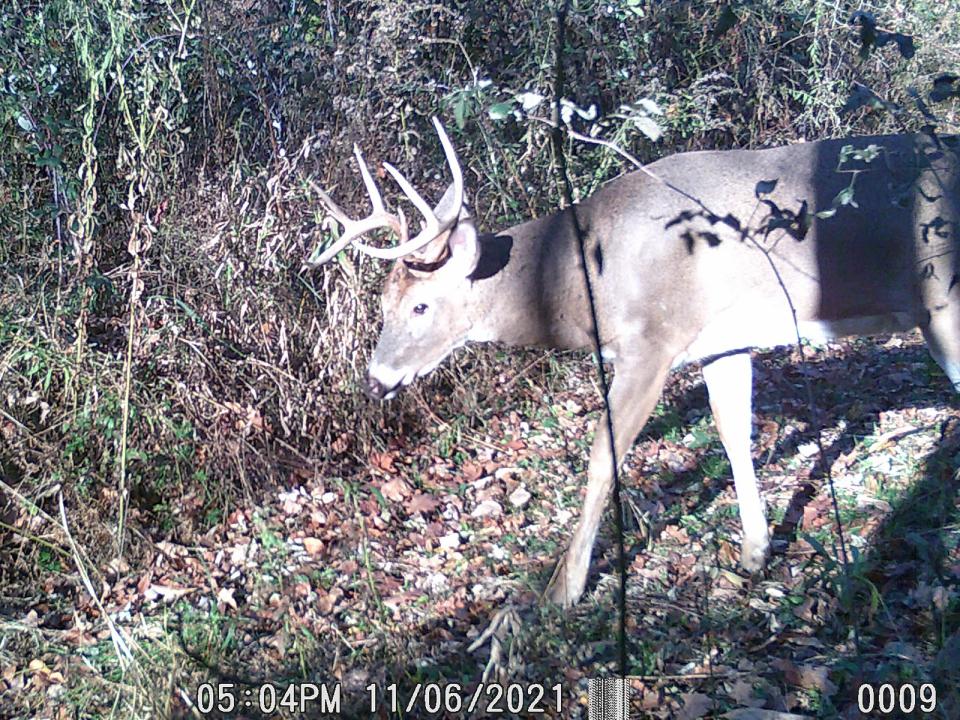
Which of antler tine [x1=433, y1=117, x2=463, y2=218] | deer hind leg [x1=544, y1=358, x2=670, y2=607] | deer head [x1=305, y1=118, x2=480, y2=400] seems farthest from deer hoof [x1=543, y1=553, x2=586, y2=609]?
antler tine [x1=433, y1=117, x2=463, y2=218]

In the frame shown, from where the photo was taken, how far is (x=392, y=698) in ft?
13.4

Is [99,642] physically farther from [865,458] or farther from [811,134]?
[811,134]

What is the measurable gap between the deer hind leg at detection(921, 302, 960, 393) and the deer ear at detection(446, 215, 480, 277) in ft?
7.24

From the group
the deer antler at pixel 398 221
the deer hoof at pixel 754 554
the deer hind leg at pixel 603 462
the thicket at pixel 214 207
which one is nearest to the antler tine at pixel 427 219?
the deer antler at pixel 398 221

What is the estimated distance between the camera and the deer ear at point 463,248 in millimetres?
5145

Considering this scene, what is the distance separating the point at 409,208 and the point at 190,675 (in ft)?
11.0

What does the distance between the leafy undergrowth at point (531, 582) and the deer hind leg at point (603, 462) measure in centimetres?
14

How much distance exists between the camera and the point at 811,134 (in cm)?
837

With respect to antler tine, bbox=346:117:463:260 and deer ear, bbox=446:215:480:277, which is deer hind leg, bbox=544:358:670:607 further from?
antler tine, bbox=346:117:463:260

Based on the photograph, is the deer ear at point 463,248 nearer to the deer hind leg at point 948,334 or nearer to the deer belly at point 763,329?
the deer belly at point 763,329

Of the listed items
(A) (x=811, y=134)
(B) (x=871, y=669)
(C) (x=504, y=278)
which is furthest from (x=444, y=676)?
(A) (x=811, y=134)

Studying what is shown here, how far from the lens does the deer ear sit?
514 centimetres

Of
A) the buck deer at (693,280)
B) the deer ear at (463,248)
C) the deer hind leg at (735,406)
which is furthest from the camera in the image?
the deer hind leg at (735,406)

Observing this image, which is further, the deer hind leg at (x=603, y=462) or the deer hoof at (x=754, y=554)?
the deer hoof at (x=754, y=554)
